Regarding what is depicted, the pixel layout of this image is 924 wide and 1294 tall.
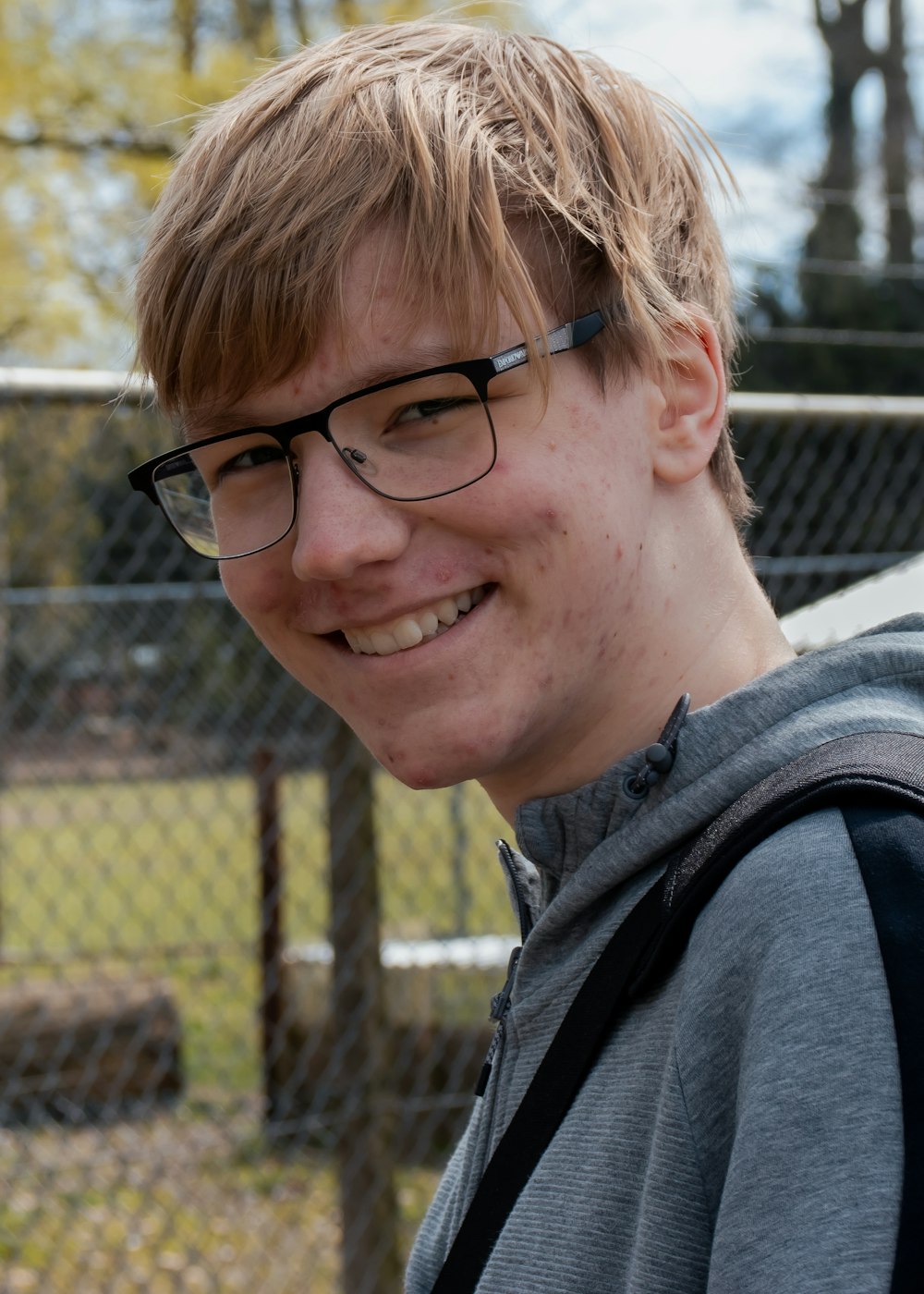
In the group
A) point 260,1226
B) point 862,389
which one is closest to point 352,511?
point 260,1226

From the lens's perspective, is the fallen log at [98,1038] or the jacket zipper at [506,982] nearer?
the jacket zipper at [506,982]

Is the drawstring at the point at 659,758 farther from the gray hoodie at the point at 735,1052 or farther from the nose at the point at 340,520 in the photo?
the nose at the point at 340,520

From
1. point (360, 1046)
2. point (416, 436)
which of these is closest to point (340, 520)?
point (416, 436)

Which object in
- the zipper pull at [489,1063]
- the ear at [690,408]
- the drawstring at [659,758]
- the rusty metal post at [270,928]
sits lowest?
the rusty metal post at [270,928]

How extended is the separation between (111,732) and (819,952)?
538 centimetres

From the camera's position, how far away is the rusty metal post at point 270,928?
162 inches

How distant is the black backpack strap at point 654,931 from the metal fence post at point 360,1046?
2.18 meters

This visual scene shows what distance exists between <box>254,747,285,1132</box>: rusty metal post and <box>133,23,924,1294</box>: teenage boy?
9.61 feet

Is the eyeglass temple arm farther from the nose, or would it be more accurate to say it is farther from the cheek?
the cheek

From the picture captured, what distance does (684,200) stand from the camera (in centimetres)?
125

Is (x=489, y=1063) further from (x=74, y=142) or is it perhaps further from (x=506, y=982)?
(x=74, y=142)

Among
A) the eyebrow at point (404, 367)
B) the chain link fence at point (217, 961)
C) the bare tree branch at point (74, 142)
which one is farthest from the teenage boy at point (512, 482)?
the bare tree branch at point (74, 142)

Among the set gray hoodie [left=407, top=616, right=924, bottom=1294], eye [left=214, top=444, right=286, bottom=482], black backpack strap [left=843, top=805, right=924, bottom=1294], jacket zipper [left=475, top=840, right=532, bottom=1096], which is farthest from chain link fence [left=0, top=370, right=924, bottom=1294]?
black backpack strap [left=843, top=805, right=924, bottom=1294]

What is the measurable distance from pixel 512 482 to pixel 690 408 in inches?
8.1
